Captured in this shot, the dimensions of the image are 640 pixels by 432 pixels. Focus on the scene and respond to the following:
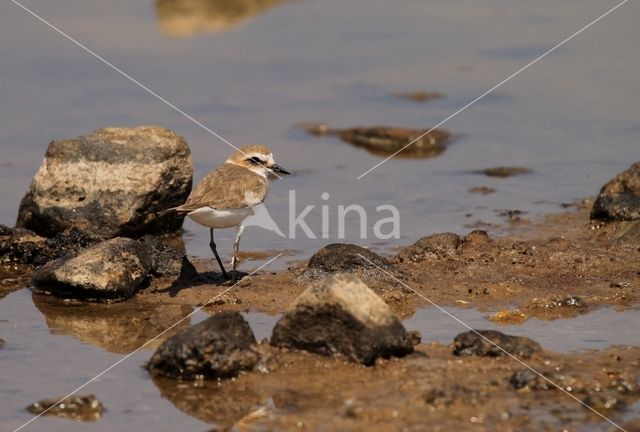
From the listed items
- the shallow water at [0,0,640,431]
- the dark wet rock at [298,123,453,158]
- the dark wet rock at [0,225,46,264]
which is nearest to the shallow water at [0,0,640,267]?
the shallow water at [0,0,640,431]

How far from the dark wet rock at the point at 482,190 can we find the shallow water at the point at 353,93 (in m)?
0.14

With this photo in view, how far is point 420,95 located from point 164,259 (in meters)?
7.50

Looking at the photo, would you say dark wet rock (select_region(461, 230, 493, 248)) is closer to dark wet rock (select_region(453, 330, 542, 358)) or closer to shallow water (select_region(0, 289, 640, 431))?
shallow water (select_region(0, 289, 640, 431))

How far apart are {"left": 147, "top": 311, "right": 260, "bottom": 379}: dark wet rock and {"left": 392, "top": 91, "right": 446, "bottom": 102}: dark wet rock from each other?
9.48m

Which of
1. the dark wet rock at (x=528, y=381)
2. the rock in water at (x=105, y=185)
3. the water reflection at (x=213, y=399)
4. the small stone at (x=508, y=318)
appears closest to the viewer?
the water reflection at (x=213, y=399)

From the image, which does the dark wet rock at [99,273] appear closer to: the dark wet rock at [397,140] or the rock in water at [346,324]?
the rock in water at [346,324]

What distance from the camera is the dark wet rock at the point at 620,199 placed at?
40.8ft

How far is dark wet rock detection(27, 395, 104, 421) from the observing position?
8.19m

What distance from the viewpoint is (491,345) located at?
8.78m

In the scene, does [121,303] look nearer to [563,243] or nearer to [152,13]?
[563,243]

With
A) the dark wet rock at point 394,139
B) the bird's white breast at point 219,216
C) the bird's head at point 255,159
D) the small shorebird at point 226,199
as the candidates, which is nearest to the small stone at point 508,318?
the small shorebird at point 226,199

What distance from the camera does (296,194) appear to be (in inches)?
559

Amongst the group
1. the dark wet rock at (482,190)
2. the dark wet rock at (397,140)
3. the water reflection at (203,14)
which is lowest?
the dark wet rock at (482,190)

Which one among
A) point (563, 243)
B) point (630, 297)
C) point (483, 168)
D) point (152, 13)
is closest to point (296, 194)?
point (483, 168)
